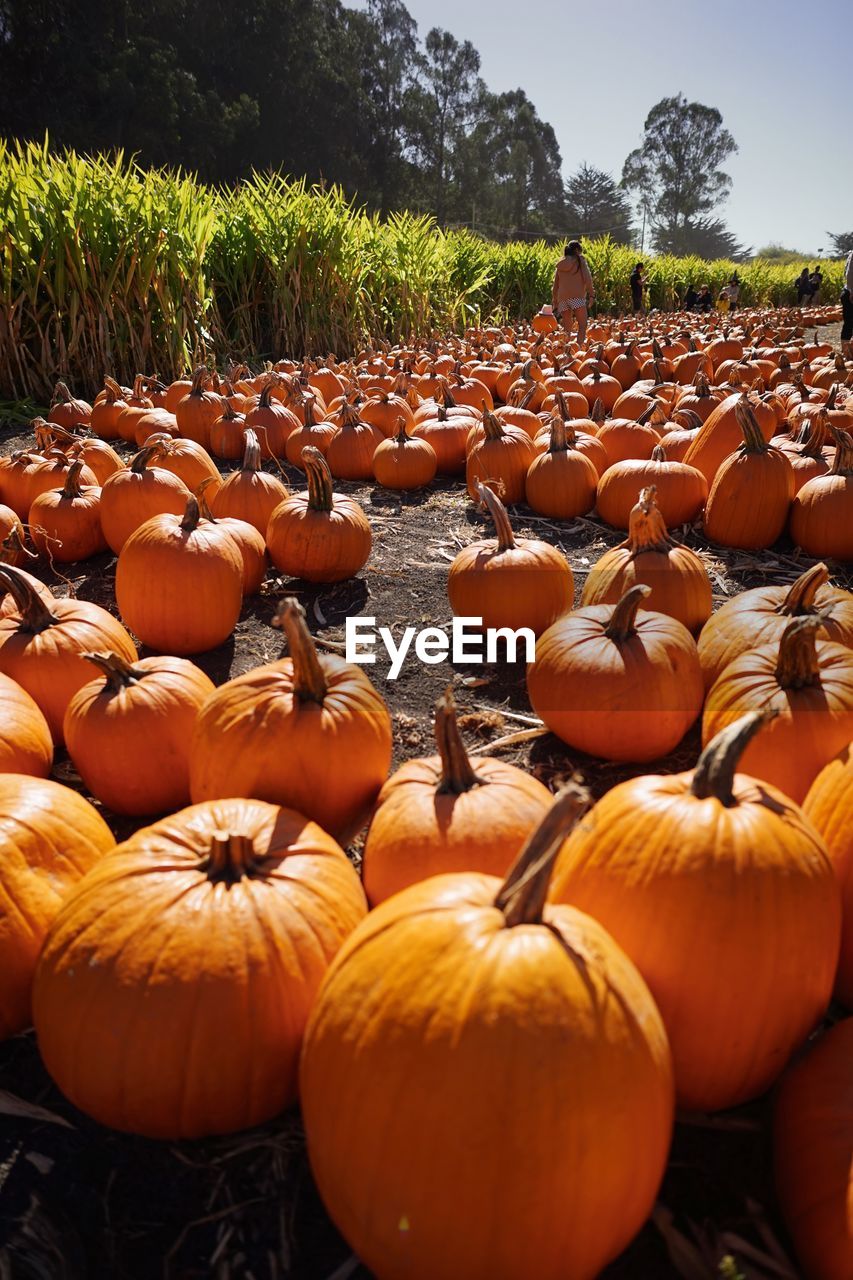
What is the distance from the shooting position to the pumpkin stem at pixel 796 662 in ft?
7.57

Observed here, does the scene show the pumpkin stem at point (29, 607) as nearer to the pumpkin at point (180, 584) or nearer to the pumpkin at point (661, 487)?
the pumpkin at point (180, 584)

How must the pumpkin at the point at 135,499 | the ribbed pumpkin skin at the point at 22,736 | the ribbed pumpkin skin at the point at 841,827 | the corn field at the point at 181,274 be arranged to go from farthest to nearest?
the corn field at the point at 181,274, the pumpkin at the point at 135,499, the ribbed pumpkin skin at the point at 22,736, the ribbed pumpkin skin at the point at 841,827

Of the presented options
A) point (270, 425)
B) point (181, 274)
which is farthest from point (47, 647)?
point (181, 274)

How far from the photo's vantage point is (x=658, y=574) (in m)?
3.56

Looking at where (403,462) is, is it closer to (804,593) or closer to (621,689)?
(621,689)

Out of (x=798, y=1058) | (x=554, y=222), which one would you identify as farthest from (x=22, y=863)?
(x=554, y=222)

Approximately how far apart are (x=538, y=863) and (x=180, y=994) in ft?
2.57

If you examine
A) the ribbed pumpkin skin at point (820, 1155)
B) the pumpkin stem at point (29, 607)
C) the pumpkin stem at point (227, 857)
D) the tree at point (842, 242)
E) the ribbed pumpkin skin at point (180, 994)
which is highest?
the tree at point (842, 242)

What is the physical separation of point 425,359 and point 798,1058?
1033 cm

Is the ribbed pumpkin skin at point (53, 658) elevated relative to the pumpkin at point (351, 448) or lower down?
lower down

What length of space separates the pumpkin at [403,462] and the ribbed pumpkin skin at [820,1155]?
5.62 metres

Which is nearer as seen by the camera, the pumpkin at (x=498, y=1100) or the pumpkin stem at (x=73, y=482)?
the pumpkin at (x=498, y=1100)

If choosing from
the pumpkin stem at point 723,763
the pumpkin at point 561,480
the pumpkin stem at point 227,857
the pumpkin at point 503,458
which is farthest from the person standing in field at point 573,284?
the pumpkin stem at point 227,857

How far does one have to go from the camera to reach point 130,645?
3.35 m
